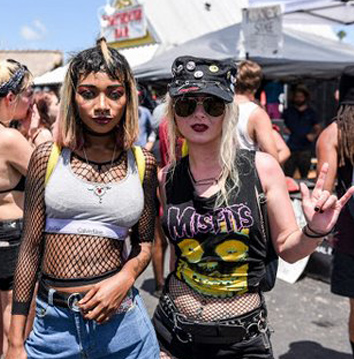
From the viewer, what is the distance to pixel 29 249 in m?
1.81

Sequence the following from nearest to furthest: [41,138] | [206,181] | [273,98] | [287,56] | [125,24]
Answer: [206,181]
[41,138]
[287,56]
[273,98]
[125,24]

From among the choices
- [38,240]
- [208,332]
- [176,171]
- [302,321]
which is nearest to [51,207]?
[38,240]

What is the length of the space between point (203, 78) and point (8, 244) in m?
1.43

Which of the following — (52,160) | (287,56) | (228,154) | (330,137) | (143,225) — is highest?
(52,160)

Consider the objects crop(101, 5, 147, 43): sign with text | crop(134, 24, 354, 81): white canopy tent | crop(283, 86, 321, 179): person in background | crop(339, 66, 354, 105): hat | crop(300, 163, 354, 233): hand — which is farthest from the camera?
crop(101, 5, 147, 43): sign with text

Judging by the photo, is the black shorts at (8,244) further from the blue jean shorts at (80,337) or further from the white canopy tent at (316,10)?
the white canopy tent at (316,10)

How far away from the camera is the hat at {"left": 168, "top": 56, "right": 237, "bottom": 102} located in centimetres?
191

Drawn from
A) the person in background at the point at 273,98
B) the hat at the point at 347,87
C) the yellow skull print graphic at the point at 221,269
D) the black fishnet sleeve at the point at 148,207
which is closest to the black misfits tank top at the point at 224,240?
the yellow skull print graphic at the point at 221,269

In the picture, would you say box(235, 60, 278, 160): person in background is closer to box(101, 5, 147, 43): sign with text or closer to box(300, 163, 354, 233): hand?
box(300, 163, 354, 233): hand

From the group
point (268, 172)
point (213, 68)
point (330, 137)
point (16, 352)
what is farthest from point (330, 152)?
point (16, 352)

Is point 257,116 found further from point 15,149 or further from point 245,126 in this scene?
point 15,149

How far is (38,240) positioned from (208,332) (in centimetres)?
73

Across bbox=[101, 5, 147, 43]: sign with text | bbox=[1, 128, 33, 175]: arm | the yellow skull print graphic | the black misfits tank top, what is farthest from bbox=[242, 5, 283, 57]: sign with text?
bbox=[101, 5, 147, 43]: sign with text

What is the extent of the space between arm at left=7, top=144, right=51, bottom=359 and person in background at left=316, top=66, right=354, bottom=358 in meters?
1.71
